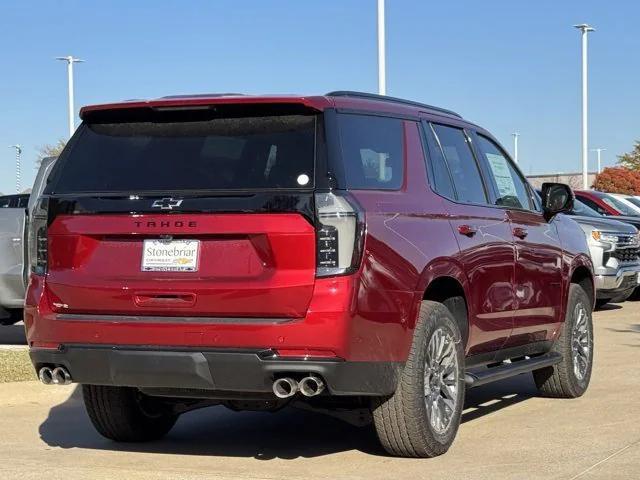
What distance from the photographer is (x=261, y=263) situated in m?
6.10

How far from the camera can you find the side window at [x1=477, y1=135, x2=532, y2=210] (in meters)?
8.28

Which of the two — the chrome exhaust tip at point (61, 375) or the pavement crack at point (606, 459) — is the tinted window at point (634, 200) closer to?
the pavement crack at point (606, 459)

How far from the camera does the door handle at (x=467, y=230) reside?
23.7 feet

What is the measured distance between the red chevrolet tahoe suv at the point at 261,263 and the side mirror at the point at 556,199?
1663 mm

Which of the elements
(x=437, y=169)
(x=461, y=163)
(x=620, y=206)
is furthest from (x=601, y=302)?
(x=437, y=169)

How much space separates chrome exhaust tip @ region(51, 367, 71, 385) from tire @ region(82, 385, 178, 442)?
2.39 feet

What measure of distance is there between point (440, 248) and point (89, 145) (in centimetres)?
205

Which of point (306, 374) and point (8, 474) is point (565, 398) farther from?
point (8, 474)

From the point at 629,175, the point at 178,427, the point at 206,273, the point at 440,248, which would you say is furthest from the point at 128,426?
the point at 629,175

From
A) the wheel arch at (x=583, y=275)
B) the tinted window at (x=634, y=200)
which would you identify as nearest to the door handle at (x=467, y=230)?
the wheel arch at (x=583, y=275)

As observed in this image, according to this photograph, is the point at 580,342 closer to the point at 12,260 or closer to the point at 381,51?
the point at 12,260

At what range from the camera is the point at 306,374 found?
19.8 ft

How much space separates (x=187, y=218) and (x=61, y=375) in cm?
114

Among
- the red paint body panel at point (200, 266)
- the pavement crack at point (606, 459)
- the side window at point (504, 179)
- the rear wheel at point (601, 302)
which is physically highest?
the side window at point (504, 179)
